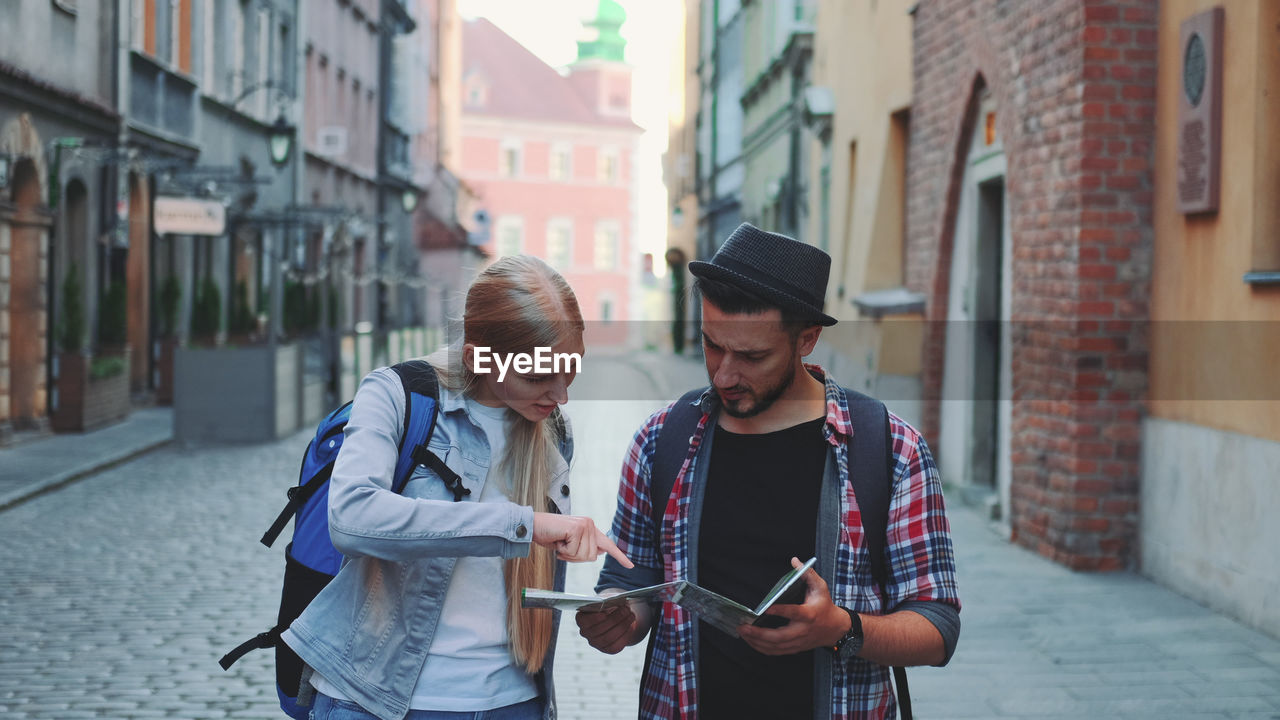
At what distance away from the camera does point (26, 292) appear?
1744 centimetres

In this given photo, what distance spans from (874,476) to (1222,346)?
19.2ft

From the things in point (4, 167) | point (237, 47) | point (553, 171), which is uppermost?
point (553, 171)

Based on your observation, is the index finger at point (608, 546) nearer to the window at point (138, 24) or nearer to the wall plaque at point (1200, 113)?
the wall plaque at point (1200, 113)

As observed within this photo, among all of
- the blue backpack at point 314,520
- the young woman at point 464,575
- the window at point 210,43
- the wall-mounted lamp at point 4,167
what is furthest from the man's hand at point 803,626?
the window at point 210,43

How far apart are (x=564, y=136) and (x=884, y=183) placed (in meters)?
66.7

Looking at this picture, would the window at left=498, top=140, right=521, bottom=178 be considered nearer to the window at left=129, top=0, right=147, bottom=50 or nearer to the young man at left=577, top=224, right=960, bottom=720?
the window at left=129, top=0, right=147, bottom=50

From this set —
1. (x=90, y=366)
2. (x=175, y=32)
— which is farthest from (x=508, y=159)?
(x=90, y=366)

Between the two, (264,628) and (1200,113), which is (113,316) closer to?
(264,628)

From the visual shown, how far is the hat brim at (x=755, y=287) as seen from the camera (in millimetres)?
2871

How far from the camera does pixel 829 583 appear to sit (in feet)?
9.37

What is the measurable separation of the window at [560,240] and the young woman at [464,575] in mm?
77600

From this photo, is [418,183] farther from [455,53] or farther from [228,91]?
[228,91]

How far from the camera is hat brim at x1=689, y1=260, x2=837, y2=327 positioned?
113 inches

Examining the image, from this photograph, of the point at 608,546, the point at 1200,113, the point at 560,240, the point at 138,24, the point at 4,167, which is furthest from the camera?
the point at 560,240
